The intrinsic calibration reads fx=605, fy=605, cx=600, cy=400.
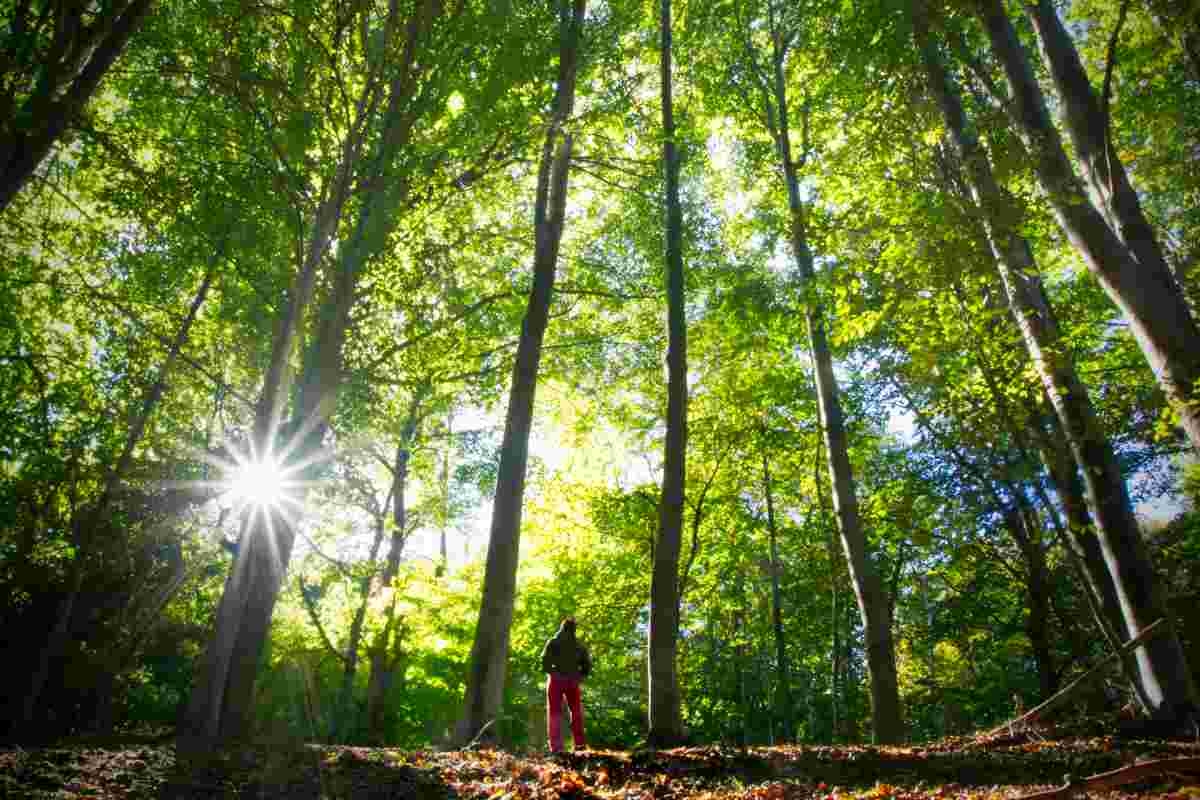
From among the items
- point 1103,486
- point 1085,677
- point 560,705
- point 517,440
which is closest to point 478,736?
point 560,705

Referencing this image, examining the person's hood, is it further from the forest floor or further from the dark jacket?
the forest floor

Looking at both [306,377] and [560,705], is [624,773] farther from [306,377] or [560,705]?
[306,377]

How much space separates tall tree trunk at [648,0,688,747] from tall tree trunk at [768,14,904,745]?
1934mm

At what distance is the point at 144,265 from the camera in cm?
1166

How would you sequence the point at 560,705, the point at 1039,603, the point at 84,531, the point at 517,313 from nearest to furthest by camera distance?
the point at 560,705
the point at 84,531
the point at 517,313
the point at 1039,603

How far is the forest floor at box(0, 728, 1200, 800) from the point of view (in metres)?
3.54

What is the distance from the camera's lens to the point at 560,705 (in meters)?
6.59

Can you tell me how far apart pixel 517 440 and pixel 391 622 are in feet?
28.4

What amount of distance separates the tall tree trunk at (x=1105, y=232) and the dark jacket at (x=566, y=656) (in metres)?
5.89

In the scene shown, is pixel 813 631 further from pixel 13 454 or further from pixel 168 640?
pixel 13 454

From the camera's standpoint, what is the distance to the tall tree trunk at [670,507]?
7.42 meters

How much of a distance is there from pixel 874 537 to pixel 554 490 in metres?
9.51

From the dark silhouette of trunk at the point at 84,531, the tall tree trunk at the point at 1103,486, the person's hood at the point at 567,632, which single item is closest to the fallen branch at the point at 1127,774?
the tall tree trunk at the point at 1103,486

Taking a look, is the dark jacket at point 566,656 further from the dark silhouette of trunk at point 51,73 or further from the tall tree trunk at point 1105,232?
the dark silhouette of trunk at point 51,73
